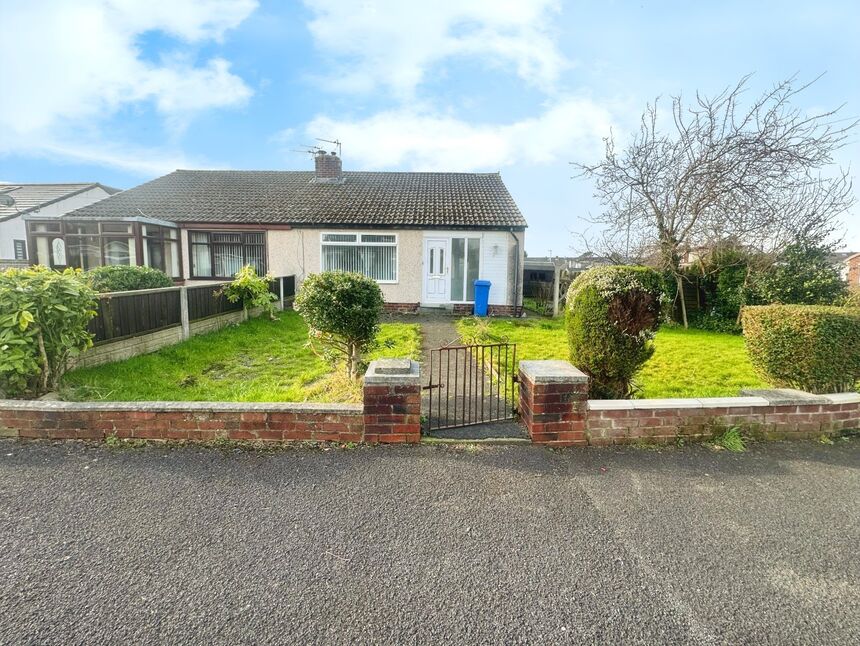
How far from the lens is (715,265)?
11.3 metres

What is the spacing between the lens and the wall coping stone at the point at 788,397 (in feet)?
12.3

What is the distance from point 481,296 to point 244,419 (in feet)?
30.8

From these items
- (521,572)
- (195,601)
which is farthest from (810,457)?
(195,601)

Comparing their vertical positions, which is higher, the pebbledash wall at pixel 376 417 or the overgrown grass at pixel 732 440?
the pebbledash wall at pixel 376 417

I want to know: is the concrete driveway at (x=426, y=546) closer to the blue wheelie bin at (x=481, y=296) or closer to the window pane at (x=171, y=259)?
the blue wheelie bin at (x=481, y=296)

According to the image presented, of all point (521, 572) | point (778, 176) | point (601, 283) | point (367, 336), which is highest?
point (778, 176)

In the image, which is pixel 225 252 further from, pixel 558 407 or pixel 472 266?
pixel 558 407

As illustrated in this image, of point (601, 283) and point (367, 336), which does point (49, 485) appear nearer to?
point (367, 336)

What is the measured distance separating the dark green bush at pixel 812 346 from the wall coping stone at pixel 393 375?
11.6ft

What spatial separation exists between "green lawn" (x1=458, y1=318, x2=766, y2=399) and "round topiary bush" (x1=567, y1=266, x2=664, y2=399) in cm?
93

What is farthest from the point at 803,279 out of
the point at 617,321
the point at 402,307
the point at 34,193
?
the point at 34,193

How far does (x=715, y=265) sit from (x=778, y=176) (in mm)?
2490

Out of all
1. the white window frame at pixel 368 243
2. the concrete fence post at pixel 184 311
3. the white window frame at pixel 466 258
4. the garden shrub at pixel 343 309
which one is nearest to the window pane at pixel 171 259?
the white window frame at pixel 368 243

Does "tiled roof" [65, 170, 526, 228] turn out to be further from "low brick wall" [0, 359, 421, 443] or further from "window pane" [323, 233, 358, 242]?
"low brick wall" [0, 359, 421, 443]
